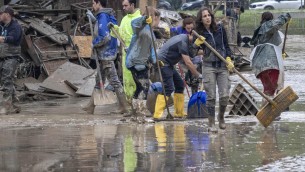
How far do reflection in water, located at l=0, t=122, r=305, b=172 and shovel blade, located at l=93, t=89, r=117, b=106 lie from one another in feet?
5.80

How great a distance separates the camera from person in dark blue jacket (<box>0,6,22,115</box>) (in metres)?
15.8

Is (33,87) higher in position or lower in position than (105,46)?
lower

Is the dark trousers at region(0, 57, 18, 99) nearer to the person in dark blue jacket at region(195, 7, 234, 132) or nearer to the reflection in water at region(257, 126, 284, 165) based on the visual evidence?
the person in dark blue jacket at region(195, 7, 234, 132)

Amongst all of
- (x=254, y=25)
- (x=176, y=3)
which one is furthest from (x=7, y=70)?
(x=176, y=3)

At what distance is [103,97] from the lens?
618 inches

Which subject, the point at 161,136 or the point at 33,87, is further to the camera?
the point at 33,87

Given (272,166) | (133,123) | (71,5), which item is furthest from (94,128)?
(71,5)

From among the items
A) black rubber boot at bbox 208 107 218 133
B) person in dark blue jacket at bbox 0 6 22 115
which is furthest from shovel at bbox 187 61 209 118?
person in dark blue jacket at bbox 0 6 22 115

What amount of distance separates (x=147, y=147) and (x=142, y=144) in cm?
30

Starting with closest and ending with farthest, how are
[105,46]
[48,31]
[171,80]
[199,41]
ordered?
[199,41]
[171,80]
[105,46]
[48,31]

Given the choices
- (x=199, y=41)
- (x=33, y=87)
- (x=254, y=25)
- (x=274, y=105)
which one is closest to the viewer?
(x=199, y=41)

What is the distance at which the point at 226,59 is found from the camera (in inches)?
512

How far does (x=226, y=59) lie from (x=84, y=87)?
21.6 feet

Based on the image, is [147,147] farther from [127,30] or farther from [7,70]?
[7,70]
